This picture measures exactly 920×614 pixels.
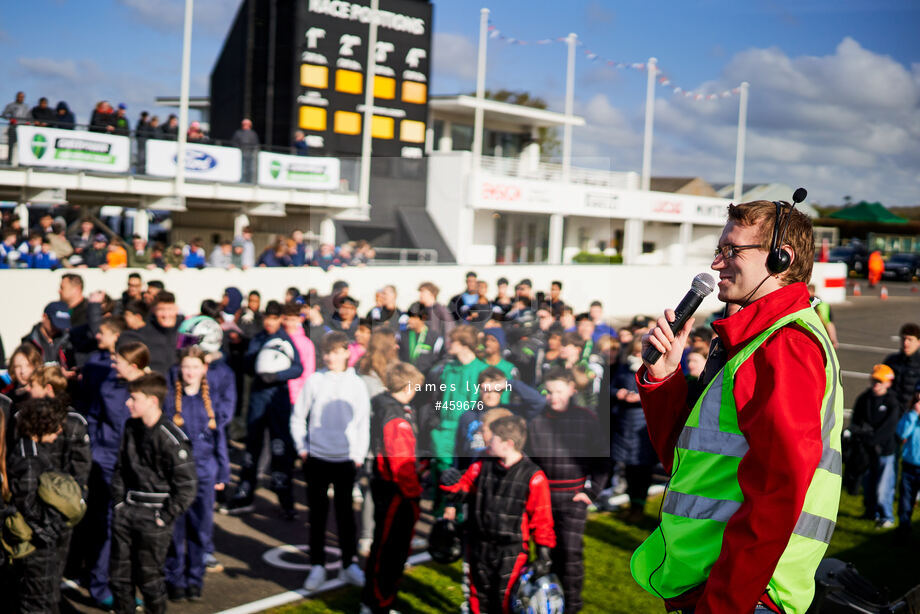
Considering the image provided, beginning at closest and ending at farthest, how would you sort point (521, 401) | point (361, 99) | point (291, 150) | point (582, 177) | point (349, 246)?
point (521, 401)
point (349, 246)
point (291, 150)
point (361, 99)
point (582, 177)

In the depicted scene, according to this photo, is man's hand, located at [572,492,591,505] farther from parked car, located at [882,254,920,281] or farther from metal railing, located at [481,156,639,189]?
parked car, located at [882,254,920,281]

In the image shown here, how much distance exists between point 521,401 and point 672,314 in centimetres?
379

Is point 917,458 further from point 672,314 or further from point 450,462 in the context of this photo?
point 672,314

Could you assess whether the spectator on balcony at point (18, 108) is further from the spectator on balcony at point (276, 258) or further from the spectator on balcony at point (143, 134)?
the spectator on balcony at point (276, 258)

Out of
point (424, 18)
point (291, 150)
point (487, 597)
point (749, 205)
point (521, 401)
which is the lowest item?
point (487, 597)

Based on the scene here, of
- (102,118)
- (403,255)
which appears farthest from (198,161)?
(403,255)

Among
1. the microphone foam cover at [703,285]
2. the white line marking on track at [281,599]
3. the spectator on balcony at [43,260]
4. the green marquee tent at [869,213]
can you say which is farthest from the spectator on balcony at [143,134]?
the green marquee tent at [869,213]

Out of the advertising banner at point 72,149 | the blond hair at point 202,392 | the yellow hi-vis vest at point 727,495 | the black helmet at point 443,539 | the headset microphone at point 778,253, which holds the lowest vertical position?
the black helmet at point 443,539

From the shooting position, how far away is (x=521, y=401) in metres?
6.29

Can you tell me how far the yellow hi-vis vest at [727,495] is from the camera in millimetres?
2262

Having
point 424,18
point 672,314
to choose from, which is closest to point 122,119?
point 424,18

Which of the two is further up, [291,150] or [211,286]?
[291,150]

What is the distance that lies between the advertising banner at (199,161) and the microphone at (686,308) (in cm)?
1990

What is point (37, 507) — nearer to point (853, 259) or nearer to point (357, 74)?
point (357, 74)
